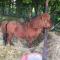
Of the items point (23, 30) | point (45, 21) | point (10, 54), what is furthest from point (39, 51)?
point (23, 30)

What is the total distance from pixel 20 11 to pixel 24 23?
1697 millimetres

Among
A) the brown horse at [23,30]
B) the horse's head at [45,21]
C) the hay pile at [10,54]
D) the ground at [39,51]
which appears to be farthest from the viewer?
the brown horse at [23,30]

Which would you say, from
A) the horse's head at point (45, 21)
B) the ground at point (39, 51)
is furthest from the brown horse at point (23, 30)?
the ground at point (39, 51)

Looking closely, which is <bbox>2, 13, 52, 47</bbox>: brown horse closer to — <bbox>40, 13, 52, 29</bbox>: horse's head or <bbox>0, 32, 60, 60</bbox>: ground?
<bbox>40, 13, 52, 29</bbox>: horse's head

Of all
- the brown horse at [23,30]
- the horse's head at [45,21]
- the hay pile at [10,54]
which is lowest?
the hay pile at [10,54]

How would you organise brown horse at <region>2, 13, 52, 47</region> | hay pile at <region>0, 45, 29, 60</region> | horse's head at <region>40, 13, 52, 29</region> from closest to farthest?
1. hay pile at <region>0, 45, 29, 60</region>
2. horse's head at <region>40, 13, 52, 29</region>
3. brown horse at <region>2, 13, 52, 47</region>

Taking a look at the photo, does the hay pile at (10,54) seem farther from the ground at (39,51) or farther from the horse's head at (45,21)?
the horse's head at (45,21)

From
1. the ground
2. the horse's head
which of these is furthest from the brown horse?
the ground

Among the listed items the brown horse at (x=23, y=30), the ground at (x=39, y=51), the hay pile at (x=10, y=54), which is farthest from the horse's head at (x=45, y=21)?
the hay pile at (x=10, y=54)

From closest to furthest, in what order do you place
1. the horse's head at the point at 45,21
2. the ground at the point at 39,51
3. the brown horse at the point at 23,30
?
the ground at the point at 39,51 < the horse's head at the point at 45,21 < the brown horse at the point at 23,30

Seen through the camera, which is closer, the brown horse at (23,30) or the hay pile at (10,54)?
the hay pile at (10,54)

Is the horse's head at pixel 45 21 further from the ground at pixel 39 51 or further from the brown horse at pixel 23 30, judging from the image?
the ground at pixel 39 51

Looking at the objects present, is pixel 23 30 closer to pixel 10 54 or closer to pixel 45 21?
pixel 45 21

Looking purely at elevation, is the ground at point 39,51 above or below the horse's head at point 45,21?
below
